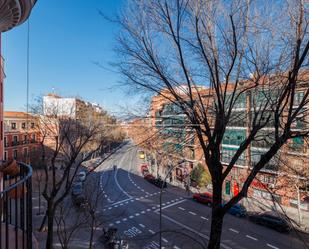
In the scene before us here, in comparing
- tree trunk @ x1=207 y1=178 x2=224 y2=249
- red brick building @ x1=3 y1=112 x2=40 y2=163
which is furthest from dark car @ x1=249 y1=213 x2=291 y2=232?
red brick building @ x1=3 y1=112 x2=40 y2=163

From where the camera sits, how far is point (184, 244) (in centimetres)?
1361

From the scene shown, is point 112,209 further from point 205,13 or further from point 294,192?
point 205,13

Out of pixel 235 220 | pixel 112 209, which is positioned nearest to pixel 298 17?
pixel 235 220

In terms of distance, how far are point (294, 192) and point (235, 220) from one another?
431 cm

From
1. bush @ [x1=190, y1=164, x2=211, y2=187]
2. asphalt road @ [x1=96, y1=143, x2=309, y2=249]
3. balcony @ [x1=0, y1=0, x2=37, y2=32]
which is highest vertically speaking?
balcony @ [x1=0, y1=0, x2=37, y2=32]

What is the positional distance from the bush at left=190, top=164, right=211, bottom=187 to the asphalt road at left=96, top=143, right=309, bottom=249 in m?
2.00

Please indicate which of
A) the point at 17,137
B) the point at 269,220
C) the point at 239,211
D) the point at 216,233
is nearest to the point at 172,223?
the point at 239,211

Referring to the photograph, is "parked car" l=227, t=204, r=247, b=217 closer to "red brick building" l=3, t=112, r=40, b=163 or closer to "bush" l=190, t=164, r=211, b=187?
"bush" l=190, t=164, r=211, b=187

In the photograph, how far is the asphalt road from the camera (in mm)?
13531

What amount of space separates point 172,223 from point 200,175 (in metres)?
9.21

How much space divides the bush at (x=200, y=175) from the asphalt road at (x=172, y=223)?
200 cm

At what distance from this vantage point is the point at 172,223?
16594 mm

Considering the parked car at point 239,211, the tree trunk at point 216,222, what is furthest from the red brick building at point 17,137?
the tree trunk at point 216,222

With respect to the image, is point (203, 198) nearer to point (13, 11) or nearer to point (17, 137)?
point (13, 11)
